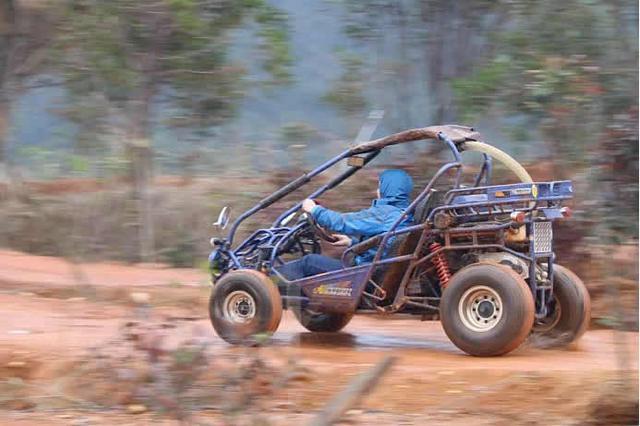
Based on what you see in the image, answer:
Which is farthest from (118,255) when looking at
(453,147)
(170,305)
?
(453,147)

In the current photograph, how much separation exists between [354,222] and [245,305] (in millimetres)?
1139

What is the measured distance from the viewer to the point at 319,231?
31.6ft

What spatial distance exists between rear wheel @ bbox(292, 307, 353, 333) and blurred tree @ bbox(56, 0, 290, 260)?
6.34 m

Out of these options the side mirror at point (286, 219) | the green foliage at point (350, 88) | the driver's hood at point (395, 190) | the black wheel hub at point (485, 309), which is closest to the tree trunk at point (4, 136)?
the green foliage at point (350, 88)

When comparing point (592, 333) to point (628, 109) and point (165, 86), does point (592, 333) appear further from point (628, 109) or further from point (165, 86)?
point (165, 86)

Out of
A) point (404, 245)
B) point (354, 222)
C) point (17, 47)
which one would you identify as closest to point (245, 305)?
point (354, 222)

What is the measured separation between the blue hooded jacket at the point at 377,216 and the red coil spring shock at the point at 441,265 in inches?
12.0

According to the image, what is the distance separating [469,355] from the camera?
8945 millimetres

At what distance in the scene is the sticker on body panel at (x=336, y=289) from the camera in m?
9.37

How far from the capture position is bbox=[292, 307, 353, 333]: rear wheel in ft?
34.1

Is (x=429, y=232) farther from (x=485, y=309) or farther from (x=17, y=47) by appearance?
(x=17, y=47)

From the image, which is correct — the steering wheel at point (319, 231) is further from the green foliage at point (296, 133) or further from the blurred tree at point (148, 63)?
the green foliage at point (296, 133)

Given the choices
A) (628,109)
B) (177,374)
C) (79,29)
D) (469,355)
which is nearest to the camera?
(177,374)

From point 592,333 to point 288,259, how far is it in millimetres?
3078
